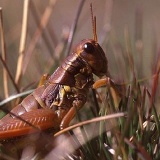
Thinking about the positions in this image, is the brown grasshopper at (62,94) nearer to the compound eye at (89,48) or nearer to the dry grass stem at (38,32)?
the compound eye at (89,48)

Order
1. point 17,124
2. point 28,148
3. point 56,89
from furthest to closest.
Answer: point 56,89
point 17,124
point 28,148

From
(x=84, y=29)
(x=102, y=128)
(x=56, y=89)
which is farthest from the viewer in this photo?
(x=84, y=29)

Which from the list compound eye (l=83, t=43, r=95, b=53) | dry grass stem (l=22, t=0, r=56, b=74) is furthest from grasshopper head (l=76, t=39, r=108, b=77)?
dry grass stem (l=22, t=0, r=56, b=74)

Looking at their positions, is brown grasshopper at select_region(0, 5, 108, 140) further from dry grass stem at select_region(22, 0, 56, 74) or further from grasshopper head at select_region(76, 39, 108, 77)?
dry grass stem at select_region(22, 0, 56, 74)

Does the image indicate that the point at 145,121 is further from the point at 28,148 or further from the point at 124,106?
the point at 28,148

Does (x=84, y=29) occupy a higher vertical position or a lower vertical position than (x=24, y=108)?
lower

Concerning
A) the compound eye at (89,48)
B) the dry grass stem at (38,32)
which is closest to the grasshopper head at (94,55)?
the compound eye at (89,48)

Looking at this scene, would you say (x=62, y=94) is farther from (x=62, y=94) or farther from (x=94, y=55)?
(x=94, y=55)

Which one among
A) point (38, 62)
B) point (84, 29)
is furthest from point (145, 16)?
point (38, 62)

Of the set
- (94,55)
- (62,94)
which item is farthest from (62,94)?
(94,55)
